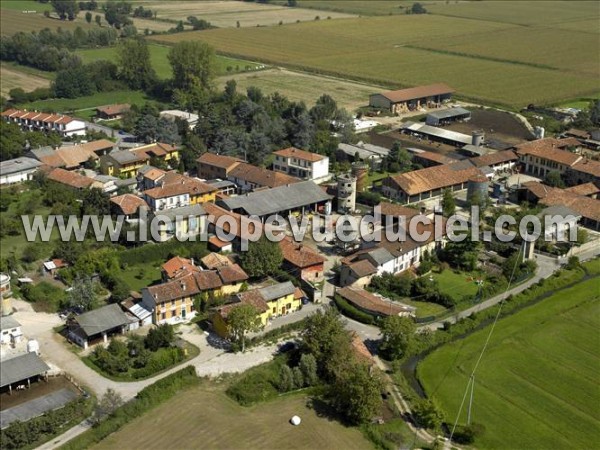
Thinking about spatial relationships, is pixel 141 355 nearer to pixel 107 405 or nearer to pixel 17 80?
pixel 107 405

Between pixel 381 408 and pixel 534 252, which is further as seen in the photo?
pixel 534 252

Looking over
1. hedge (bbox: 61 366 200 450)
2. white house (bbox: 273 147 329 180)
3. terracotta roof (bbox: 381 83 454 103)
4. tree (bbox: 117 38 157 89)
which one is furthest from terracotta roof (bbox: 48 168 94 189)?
terracotta roof (bbox: 381 83 454 103)

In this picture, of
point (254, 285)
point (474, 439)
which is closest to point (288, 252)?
point (254, 285)

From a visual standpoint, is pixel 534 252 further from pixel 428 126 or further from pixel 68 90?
pixel 68 90

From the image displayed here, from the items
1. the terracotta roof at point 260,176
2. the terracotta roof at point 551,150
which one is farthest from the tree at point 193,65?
the terracotta roof at point 551,150

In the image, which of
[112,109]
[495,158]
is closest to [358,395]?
[495,158]

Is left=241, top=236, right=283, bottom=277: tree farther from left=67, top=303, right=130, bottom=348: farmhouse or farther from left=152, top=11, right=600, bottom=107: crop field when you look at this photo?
left=152, top=11, right=600, bottom=107: crop field

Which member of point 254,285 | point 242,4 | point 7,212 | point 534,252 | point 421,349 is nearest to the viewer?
point 421,349
